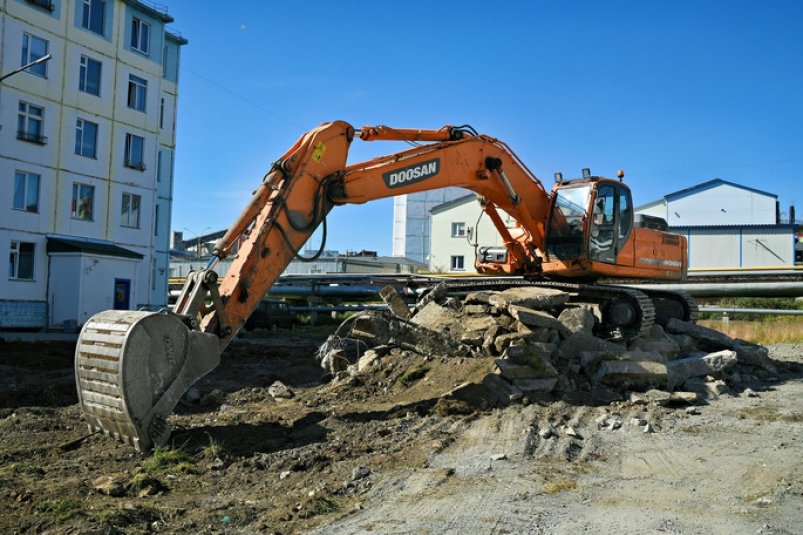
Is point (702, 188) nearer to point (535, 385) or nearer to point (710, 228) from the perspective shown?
point (710, 228)

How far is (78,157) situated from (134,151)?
293 centimetres

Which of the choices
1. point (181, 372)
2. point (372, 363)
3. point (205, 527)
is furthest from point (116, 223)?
point (205, 527)

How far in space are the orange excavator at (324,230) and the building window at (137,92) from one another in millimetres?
20993

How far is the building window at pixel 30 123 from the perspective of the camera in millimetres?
25906

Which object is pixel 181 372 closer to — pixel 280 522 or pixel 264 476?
pixel 264 476

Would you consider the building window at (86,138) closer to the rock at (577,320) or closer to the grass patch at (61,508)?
the rock at (577,320)

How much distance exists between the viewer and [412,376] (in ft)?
33.9

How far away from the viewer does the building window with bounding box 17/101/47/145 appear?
1020 inches

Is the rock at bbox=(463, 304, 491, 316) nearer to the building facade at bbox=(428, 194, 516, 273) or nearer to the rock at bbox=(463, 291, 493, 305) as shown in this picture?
the rock at bbox=(463, 291, 493, 305)

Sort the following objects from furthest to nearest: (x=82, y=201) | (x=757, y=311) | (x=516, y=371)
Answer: (x=82, y=201)
(x=757, y=311)
(x=516, y=371)

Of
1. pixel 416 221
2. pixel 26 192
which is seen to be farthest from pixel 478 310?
pixel 416 221

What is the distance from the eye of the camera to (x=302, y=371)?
1361cm

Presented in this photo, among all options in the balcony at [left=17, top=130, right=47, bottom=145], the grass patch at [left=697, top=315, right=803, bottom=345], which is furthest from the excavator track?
the balcony at [left=17, top=130, right=47, bottom=145]

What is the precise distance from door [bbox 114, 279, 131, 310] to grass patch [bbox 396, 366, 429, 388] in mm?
20575
